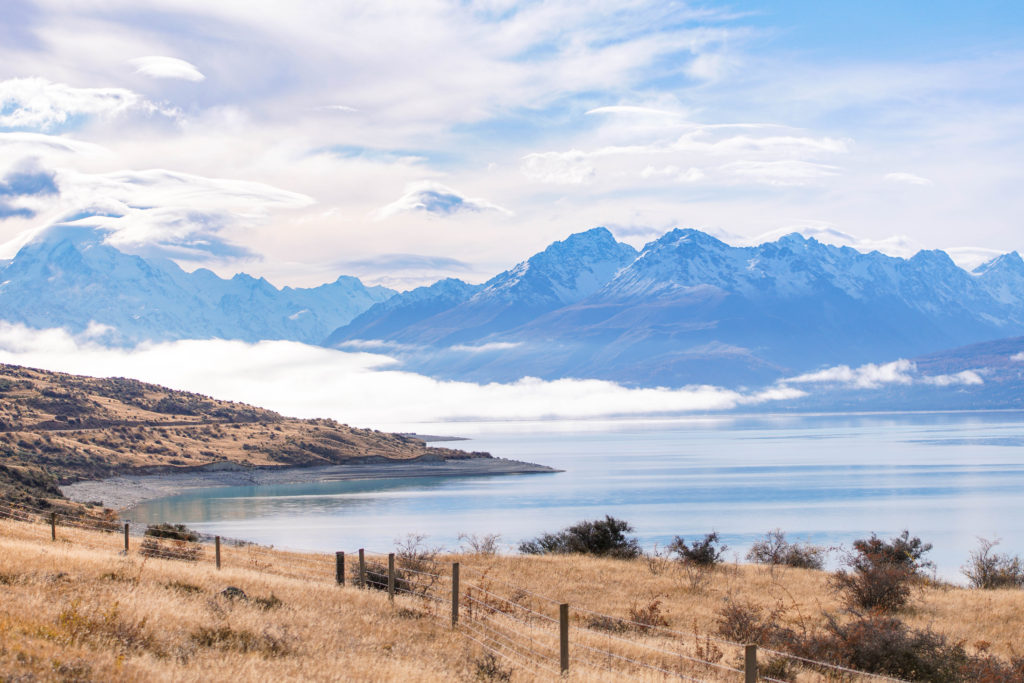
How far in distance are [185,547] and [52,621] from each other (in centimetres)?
1958

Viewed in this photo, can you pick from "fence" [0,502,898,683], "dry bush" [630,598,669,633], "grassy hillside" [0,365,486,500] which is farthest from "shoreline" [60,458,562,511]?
"dry bush" [630,598,669,633]

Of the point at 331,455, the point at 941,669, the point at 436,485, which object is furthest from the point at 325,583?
the point at 331,455

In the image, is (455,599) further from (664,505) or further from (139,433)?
(139,433)

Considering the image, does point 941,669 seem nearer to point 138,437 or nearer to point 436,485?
point 436,485

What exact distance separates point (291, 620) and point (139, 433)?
5227 inches

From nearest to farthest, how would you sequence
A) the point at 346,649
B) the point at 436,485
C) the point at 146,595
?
the point at 346,649 < the point at 146,595 < the point at 436,485

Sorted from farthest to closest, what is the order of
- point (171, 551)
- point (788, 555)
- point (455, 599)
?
point (788, 555) < point (171, 551) < point (455, 599)

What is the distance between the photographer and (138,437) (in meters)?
137

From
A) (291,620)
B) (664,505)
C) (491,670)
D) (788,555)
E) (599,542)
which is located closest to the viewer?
(491,670)

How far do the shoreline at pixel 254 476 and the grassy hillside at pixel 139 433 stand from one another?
103 inches

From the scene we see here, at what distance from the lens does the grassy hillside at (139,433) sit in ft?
386

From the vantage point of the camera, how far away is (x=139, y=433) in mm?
139250

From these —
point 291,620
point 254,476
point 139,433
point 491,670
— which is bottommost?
point 254,476

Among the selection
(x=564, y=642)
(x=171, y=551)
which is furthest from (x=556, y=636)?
(x=171, y=551)
